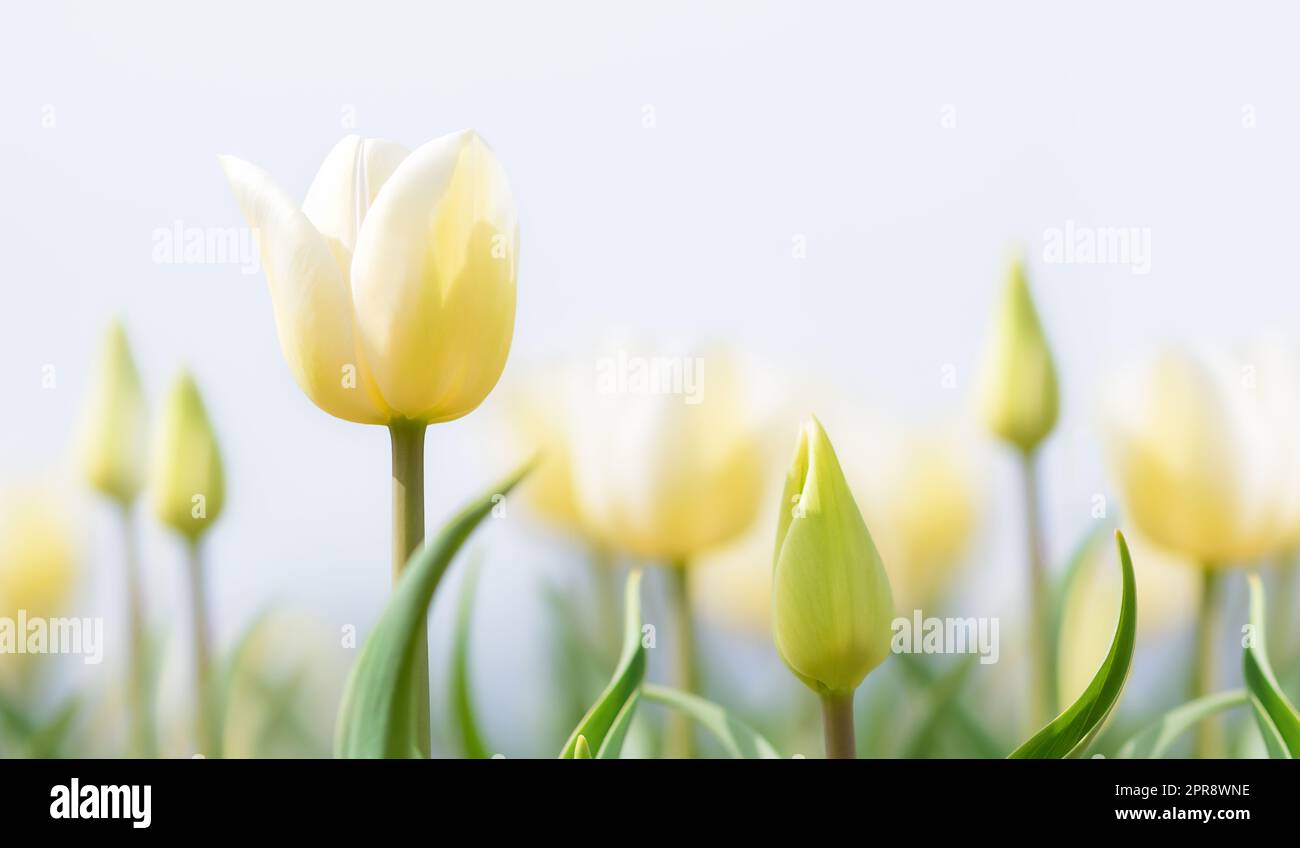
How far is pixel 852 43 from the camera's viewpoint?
494 mm

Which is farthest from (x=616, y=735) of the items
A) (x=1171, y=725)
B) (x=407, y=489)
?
(x=1171, y=725)

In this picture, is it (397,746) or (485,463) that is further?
(485,463)

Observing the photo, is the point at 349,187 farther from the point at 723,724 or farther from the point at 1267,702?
the point at 1267,702

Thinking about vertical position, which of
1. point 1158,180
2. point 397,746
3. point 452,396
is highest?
point 1158,180

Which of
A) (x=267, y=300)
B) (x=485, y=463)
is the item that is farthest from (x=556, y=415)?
(x=267, y=300)

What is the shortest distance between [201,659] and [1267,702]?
0.43 m

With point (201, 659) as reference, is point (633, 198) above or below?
above

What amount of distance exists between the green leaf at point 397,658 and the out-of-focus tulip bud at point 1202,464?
253mm

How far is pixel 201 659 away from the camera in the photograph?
484mm

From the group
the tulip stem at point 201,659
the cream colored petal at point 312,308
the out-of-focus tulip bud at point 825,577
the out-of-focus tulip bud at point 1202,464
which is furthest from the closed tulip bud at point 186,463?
the out-of-focus tulip bud at point 1202,464

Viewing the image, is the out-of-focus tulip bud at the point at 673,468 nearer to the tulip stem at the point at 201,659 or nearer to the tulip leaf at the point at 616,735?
the tulip leaf at the point at 616,735

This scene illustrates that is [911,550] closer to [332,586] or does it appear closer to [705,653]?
[705,653]

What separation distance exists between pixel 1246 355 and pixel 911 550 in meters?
0.16

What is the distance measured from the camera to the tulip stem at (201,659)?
1.56 ft
